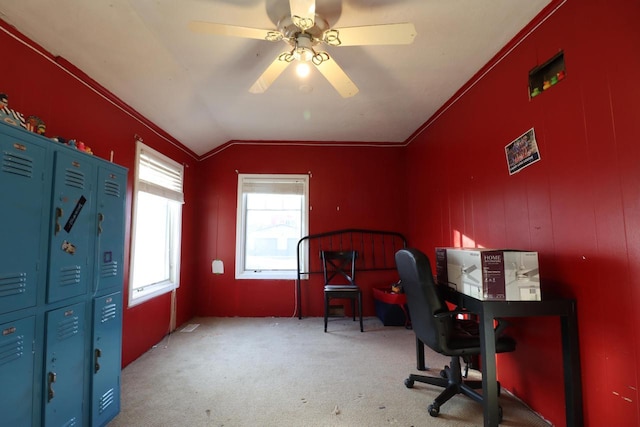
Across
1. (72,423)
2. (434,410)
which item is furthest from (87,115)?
(434,410)

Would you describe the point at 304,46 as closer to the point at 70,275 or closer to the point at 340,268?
the point at 70,275

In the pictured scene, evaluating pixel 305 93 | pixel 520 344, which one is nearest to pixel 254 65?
pixel 305 93

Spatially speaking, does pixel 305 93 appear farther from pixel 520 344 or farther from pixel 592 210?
pixel 520 344

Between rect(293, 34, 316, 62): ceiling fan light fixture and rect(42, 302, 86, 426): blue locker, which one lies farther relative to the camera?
rect(293, 34, 316, 62): ceiling fan light fixture

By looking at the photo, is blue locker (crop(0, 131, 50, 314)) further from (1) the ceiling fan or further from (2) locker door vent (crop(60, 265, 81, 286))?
(1) the ceiling fan

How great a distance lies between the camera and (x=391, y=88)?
266 cm

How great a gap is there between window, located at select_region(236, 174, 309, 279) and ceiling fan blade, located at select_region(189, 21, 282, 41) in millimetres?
2551

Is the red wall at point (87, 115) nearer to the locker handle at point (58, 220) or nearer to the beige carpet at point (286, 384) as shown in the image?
the beige carpet at point (286, 384)

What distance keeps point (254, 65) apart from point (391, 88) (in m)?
1.26

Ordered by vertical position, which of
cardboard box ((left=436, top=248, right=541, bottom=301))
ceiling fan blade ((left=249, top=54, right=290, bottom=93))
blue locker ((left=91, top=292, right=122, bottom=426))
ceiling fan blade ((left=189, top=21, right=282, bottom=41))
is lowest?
blue locker ((left=91, top=292, right=122, bottom=426))

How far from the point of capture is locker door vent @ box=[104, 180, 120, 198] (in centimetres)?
179

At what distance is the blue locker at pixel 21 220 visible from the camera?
1244 millimetres

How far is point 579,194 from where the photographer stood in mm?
1538

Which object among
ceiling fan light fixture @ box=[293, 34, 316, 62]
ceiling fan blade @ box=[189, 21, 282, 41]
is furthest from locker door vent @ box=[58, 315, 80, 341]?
ceiling fan light fixture @ box=[293, 34, 316, 62]
